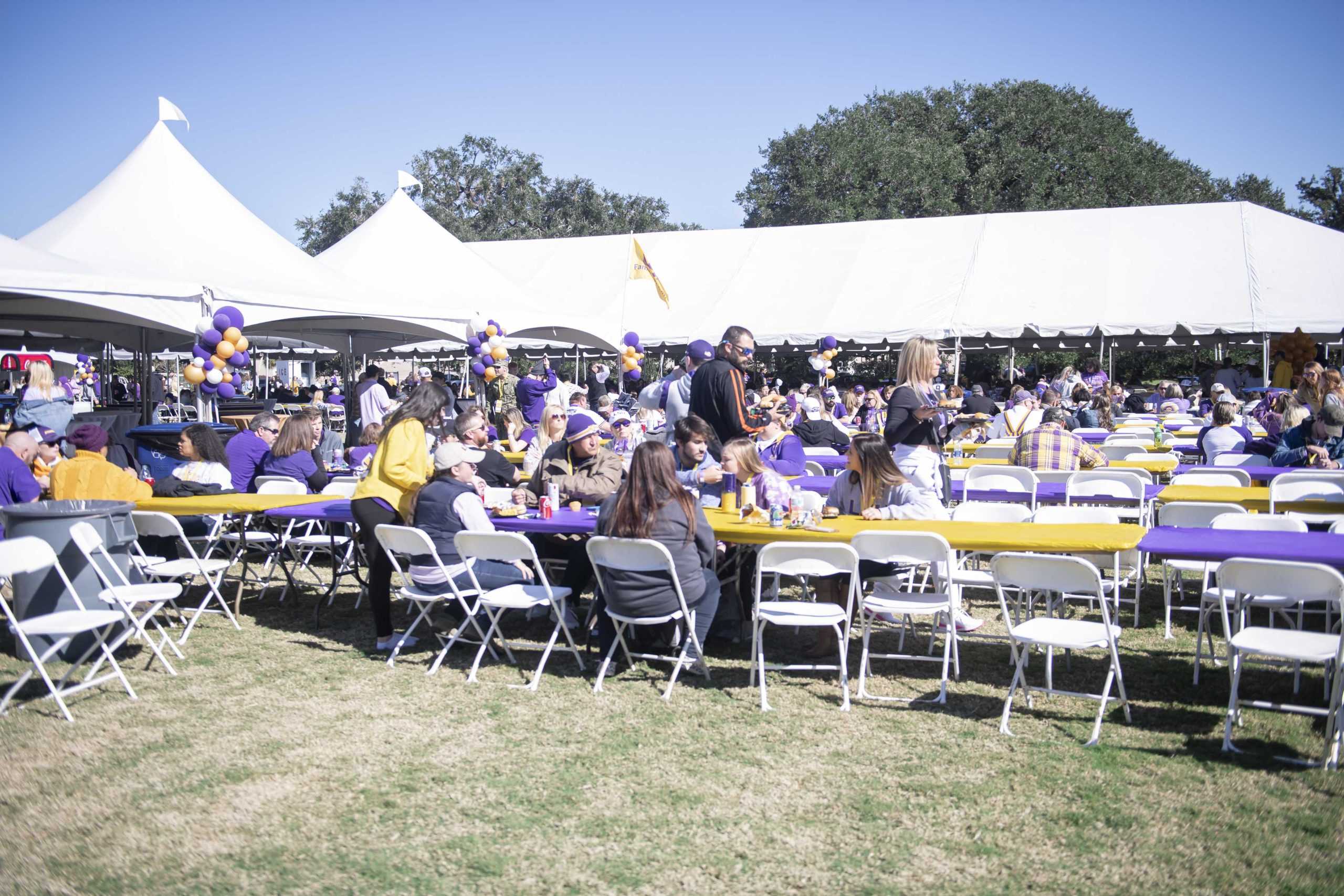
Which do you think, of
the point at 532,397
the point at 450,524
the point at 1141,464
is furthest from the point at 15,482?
the point at 1141,464

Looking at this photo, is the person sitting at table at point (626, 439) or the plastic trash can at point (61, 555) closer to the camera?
the plastic trash can at point (61, 555)

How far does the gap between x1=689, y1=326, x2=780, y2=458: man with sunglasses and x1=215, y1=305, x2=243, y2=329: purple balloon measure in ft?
16.1

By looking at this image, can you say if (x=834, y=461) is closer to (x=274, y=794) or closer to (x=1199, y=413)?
(x=274, y=794)

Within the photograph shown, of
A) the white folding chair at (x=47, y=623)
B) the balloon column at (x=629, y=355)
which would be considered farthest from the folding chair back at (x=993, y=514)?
the balloon column at (x=629, y=355)

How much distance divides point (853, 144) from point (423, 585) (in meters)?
33.9

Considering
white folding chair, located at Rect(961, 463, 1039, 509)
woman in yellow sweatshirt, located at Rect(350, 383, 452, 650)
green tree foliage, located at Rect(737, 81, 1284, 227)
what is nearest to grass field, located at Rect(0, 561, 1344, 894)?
Answer: woman in yellow sweatshirt, located at Rect(350, 383, 452, 650)

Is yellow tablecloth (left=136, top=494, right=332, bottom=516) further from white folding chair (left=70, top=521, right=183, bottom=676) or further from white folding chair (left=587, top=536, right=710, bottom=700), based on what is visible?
white folding chair (left=587, top=536, right=710, bottom=700)

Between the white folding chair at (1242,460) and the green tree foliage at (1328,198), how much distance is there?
123 feet

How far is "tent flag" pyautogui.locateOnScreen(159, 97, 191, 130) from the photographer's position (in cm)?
1184

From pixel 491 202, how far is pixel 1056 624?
47692 millimetres

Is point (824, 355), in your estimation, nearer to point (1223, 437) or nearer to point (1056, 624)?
point (1223, 437)

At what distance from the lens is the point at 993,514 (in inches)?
215

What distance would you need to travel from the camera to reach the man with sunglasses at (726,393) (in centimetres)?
650

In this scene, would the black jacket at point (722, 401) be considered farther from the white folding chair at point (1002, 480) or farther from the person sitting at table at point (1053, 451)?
the person sitting at table at point (1053, 451)
